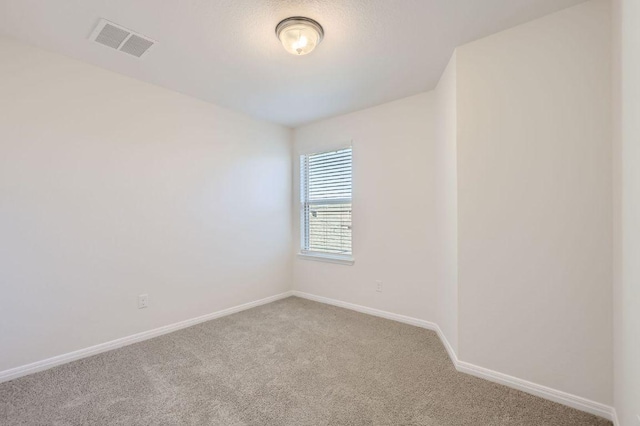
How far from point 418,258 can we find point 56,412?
3023 mm

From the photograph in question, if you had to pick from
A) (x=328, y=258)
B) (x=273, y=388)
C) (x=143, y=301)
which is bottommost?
(x=273, y=388)

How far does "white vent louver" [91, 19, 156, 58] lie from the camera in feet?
6.22

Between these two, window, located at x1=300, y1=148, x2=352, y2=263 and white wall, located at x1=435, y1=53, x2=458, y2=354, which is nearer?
white wall, located at x1=435, y1=53, x2=458, y2=354

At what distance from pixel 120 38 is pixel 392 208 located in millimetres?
2810

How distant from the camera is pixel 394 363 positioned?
221 centimetres

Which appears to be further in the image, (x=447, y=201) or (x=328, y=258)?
(x=328, y=258)

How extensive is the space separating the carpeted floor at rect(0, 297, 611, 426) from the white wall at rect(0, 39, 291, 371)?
412 mm

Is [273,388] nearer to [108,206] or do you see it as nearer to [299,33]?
[108,206]

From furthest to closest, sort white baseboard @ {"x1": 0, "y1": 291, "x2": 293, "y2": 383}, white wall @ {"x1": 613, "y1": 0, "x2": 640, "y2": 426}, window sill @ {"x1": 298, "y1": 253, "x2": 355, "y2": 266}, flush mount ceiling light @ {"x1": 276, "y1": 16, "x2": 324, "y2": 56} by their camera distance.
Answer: window sill @ {"x1": 298, "y1": 253, "x2": 355, "y2": 266} → white baseboard @ {"x1": 0, "y1": 291, "x2": 293, "y2": 383} → flush mount ceiling light @ {"x1": 276, "y1": 16, "x2": 324, "y2": 56} → white wall @ {"x1": 613, "y1": 0, "x2": 640, "y2": 426}

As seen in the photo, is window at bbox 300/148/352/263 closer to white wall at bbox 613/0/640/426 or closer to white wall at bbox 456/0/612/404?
white wall at bbox 456/0/612/404

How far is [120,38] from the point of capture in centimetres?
201

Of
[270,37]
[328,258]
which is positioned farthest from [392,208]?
[270,37]

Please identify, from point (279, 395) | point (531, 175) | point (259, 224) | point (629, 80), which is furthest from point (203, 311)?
point (629, 80)

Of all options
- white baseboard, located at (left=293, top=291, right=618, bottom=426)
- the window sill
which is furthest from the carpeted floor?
the window sill
